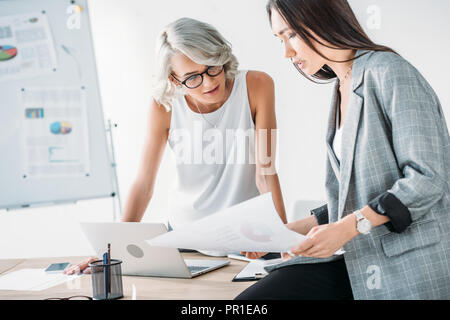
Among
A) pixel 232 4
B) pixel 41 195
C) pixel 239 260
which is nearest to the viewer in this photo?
pixel 239 260

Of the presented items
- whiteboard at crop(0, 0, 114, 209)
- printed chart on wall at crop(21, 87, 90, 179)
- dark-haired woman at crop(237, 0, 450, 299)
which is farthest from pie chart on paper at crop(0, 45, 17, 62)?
dark-haired woman at crop(237, 0, 450, 299)

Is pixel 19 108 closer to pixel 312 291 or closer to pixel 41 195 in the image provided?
pixel 41 195

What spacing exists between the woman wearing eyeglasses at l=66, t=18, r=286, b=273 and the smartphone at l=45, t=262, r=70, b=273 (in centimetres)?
30

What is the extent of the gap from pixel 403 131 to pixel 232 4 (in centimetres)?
245

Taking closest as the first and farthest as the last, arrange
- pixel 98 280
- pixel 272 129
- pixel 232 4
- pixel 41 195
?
pixel 98 280 → pixel 272 129 → pixel 41 195 → pixel 232 4

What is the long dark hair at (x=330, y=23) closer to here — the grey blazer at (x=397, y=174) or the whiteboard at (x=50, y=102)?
the grey blazer at (x=397, y=174)

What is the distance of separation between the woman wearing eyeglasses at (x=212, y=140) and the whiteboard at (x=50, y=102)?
1.15 m

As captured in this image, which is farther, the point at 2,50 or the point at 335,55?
the point at 2,50

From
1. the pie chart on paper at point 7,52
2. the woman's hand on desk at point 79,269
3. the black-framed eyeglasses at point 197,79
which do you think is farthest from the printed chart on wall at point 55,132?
the woman's hand on desk at point 79,269

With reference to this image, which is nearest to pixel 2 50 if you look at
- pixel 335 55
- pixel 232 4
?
pixel 232 4

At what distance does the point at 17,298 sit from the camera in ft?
4.02

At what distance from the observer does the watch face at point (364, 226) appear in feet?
3.00
